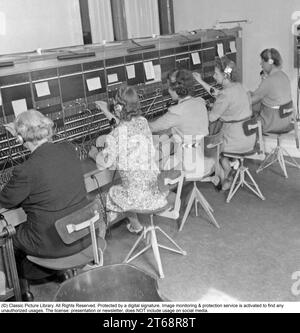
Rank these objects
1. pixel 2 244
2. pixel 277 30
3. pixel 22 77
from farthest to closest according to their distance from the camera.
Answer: pixel 277 30 < pixel 22 77 < pixel 2 244

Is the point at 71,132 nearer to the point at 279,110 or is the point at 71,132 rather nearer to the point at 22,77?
the point at 22,77

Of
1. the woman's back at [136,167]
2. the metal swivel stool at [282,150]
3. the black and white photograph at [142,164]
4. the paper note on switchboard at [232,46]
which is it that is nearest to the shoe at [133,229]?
the black and white photograph at [142,164]

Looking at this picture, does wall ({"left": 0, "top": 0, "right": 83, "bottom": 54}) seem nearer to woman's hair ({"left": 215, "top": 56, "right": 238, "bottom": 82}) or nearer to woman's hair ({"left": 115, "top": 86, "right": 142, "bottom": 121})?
woman's hair ({"left": 215, "top": 56, "right": 238, "bottom": 82})

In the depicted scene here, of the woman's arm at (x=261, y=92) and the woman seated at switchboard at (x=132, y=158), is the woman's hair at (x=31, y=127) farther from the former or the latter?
the woman's arm at (x=261, y=92)

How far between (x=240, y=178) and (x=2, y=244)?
2.40m

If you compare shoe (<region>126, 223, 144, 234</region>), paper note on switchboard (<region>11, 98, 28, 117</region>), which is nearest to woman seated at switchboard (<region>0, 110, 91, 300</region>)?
paper note on switchboard (<region>11, 98, 28, 117</region>)

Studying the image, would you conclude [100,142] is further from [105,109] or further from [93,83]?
[93,83]

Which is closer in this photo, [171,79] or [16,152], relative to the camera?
[16,152]

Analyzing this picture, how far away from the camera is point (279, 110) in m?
4.20

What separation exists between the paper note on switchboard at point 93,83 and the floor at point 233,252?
1110mm

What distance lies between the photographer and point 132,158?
9.45 ft

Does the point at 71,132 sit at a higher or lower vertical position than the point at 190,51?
lower

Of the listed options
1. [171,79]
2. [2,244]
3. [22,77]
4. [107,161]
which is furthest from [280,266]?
[22,77]

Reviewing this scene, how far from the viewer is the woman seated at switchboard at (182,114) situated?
3.39m
